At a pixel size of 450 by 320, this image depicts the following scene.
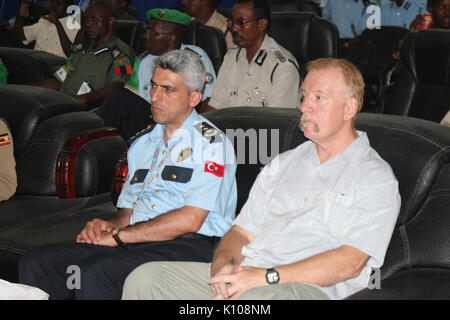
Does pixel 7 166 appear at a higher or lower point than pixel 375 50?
lower

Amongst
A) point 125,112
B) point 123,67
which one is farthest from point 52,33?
point 125,112

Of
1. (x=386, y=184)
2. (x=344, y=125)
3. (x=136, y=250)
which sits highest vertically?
(x=344, y=125)

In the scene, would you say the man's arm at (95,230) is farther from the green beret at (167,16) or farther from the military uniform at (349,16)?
the military uniform at (349,16)

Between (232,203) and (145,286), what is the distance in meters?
0.53

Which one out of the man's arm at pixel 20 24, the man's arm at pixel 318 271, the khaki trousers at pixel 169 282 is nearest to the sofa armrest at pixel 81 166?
the khaki trousers at pixel 169 282

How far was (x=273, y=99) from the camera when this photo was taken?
123 inches

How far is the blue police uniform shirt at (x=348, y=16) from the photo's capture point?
20.7 feet

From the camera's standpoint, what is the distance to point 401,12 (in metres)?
6.11

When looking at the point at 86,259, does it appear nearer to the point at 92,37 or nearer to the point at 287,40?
the point at 287,40

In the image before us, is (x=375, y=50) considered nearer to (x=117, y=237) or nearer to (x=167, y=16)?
(x=167, y=16)

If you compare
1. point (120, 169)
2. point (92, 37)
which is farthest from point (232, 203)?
point (92, 37)

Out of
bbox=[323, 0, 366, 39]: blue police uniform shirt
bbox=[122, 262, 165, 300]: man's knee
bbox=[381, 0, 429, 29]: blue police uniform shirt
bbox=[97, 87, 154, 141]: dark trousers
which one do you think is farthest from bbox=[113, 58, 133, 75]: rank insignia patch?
bbox=[381, 0, 429, 29]: blue police uniform shirt

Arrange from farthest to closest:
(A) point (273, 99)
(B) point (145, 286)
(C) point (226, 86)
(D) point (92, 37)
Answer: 1. (D) point (92, 37)
2. (C) point (226, 86)
3. (A) point (273, 99)
4. (B) point (145, 286)

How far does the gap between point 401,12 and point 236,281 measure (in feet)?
17.2
